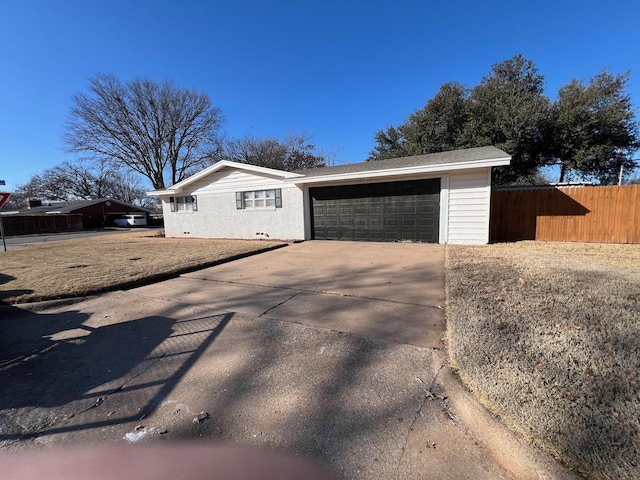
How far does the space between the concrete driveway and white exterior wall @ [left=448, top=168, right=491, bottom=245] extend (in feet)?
18.5

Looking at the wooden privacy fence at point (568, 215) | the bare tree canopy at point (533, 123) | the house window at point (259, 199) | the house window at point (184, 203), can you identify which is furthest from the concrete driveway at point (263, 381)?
the bare tree canopy at point (533, 123)

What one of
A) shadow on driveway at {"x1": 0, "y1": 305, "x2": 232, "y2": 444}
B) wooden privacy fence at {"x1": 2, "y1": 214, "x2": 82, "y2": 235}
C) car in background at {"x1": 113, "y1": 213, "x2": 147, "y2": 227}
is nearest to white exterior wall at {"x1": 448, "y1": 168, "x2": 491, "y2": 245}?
shadow on driveway at {"x1": 0, "y1": 305, "x2": 232, "y2": 444}

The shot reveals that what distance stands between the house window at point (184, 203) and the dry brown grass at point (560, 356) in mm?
13322

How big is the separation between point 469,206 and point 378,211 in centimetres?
293

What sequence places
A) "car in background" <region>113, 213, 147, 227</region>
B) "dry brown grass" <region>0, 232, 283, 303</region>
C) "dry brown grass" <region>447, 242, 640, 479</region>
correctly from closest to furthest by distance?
"dry brown grass" <region>447, 242, 640, 479</region>, "dry brown grass" <region>0, 232, 283, 303</region>, "car in background" <region>113, 213, 147, 227</region>

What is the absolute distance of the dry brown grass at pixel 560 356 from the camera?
166cm

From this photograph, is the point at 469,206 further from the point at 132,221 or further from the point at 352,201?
the point at 132,221

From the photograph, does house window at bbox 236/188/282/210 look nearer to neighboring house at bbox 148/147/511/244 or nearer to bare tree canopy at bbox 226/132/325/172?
neighboring house at bbox 148/147/511/244

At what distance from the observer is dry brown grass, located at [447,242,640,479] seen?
166 cm

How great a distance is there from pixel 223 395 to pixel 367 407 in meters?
1.10

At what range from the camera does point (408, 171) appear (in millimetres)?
9734

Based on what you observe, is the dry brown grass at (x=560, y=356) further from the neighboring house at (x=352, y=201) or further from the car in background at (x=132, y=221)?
the car in background at (x=132, y=221)

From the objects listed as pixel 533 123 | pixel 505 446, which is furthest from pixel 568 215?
pixel 505 446

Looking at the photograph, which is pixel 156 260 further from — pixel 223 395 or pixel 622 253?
pixel 622 253
